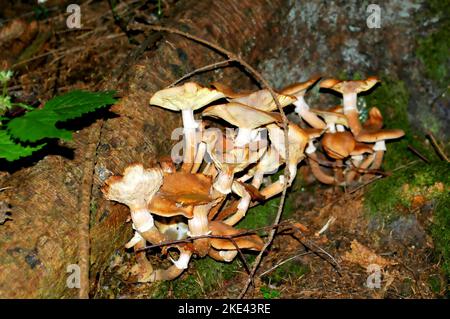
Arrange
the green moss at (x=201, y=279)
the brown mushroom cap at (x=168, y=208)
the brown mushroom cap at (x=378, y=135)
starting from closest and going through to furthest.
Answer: the brown mushroom cap at (x=168, y=208) → the green moss at (x=201, y=279) → the brown mushroom cap at (x=378, y=135)

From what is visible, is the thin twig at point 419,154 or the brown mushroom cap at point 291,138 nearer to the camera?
the brown mushroom cap at point 291,138

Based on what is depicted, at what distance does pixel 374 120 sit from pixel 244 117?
1953 mm

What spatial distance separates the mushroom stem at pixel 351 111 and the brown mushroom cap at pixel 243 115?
1281mm

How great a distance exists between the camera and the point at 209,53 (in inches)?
211

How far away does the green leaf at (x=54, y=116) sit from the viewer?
121 inches

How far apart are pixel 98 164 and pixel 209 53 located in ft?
6.33

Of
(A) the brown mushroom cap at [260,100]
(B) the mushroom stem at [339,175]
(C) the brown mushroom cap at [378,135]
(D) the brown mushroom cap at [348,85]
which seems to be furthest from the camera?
(B) the mushroom stem at [339,175]

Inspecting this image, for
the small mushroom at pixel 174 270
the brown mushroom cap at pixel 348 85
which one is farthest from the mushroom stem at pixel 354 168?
the small mushroom at pixel 174 270

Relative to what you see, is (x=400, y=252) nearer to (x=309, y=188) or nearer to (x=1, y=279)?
(x=309, y=188)

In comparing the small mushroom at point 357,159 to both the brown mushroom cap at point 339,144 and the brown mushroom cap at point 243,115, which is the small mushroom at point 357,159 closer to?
the brown mushroom cap at point 339,144

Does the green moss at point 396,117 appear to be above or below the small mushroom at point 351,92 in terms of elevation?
below

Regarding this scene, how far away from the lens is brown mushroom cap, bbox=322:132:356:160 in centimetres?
503

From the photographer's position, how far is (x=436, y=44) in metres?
5.64

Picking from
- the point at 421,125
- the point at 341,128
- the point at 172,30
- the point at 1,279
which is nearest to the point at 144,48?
the point at 172,30
